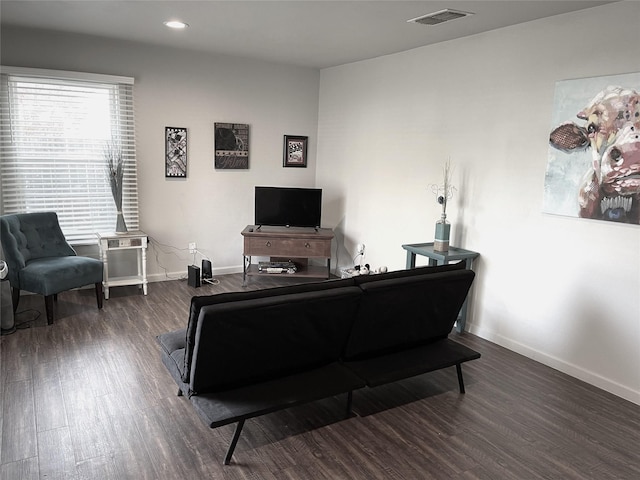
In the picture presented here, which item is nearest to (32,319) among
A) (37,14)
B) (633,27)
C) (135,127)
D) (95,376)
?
(95,376)

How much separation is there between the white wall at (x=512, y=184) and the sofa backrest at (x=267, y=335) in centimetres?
181

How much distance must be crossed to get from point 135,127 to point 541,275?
416 cm

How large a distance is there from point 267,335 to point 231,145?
3762mm

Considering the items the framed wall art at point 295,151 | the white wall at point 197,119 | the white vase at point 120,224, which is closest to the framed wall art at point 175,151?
the white wall at point 197,119

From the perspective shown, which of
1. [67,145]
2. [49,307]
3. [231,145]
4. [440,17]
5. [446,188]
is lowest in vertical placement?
[49,307]

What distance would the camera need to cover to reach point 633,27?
2.98 meters

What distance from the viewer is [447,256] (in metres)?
3.94

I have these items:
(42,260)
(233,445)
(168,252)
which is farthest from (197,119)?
(233,445)

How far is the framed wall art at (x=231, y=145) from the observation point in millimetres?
5590

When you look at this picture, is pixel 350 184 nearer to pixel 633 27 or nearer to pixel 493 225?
pixel 493 225

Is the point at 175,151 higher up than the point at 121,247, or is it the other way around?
the point at 175,151

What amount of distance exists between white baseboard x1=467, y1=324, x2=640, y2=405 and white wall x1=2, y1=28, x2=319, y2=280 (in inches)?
121

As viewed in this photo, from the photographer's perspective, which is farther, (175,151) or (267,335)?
(175,151)

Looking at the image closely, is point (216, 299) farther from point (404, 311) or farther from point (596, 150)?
point (596, 150)
